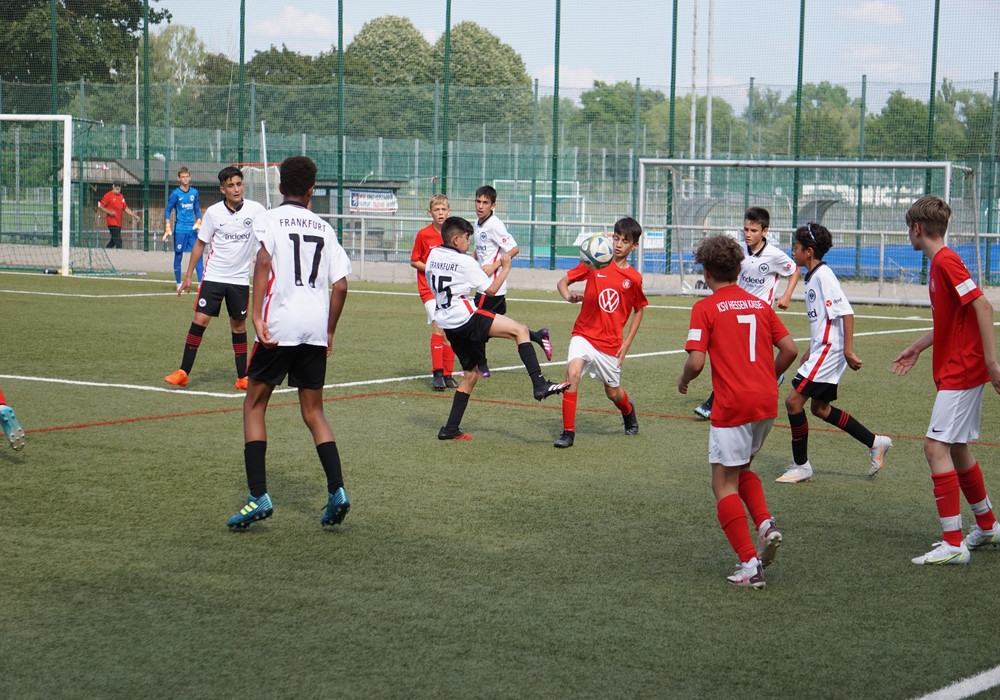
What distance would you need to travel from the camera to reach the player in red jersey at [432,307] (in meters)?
10.9

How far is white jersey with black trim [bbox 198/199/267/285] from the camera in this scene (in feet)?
34.9

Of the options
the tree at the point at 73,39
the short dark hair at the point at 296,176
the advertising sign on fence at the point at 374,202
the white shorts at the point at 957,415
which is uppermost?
the tree at the point at 73,39

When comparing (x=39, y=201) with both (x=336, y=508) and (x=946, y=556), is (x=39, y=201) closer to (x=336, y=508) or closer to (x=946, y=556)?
(x=336, y=508)

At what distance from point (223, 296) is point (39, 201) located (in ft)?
67.2

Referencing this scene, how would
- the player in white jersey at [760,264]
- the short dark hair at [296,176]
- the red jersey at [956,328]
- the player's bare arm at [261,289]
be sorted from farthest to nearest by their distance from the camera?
the player in white jersey at [760,264]
the short dark hair at [296,176]
the player's bare arm at [261,289]
the red jersey at [956,328]

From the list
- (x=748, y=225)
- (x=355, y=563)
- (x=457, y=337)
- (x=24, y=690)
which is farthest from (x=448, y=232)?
(x=24, y=690)

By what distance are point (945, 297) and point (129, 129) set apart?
27.4 m

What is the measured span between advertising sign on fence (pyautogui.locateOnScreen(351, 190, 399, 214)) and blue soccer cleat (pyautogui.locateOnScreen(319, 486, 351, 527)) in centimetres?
2287

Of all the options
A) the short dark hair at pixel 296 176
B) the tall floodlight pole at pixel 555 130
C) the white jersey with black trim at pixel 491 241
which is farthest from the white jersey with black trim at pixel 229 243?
the tall floodlight pole at pixel 555 130

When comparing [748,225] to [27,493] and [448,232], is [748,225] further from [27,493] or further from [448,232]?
[27,493]

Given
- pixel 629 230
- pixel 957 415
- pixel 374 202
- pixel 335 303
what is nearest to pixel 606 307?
pixel 629 230

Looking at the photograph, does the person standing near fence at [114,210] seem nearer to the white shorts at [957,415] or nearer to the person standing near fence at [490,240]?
the person standing near fence at [490,240]

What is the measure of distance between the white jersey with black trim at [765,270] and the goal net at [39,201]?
20866mm

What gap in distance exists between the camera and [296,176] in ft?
18.7
